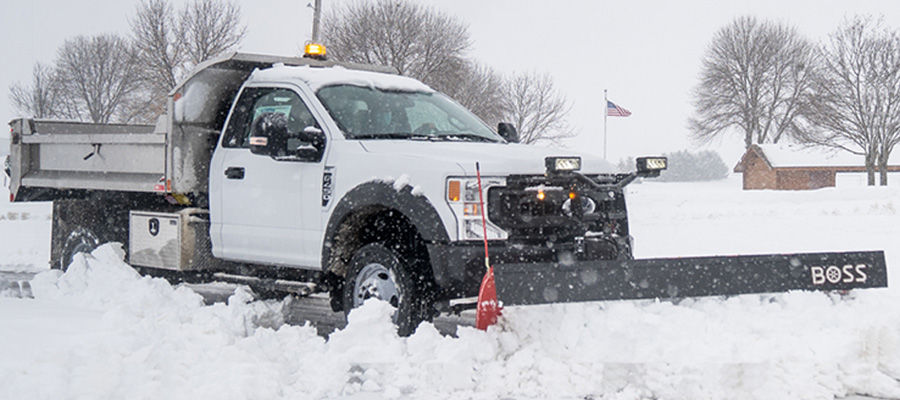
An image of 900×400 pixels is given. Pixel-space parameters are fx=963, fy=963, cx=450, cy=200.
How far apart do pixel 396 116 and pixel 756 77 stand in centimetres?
6750

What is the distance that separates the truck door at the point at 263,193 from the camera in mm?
7031

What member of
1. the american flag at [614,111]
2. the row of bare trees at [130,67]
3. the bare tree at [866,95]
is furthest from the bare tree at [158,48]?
the bare tree at [866,95]

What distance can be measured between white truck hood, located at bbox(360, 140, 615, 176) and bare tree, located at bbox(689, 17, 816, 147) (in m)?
67.4

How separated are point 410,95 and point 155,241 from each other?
8.24ft

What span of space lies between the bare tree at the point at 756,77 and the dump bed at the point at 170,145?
6578cm

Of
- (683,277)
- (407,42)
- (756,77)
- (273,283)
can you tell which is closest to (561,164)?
(683,277)

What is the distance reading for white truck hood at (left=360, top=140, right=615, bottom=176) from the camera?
6.05m

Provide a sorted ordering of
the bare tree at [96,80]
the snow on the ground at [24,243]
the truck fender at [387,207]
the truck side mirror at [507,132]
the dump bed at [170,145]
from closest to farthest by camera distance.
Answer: the truck fender at [387,207], the dump bed at [170,145], the truck side mirror at [507,132], the snow on the ground at [24,243], the bare tree at [96,80]

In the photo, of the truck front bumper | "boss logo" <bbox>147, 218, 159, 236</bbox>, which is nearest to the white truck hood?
the truck front bumper

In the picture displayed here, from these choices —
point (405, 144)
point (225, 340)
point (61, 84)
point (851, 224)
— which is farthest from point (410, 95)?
point (61, 84)

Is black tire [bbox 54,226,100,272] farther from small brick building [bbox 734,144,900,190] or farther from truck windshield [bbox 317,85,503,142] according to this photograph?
small brick building [bbox 734,144,900,190]

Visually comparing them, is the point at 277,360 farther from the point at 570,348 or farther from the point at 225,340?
the point at 570,348

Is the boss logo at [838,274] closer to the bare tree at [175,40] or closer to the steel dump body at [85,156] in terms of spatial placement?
the steel dump body at [85,156]

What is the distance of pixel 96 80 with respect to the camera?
182ft
